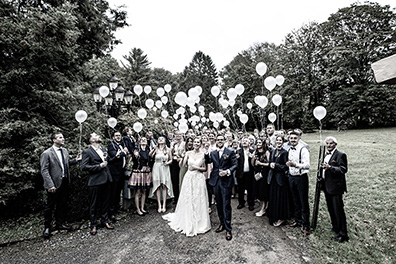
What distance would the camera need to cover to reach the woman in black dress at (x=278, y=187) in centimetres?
430

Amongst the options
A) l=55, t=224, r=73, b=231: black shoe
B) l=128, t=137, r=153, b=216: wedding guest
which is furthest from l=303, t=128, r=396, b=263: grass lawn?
l=55, t=224, r=73, b=231: black shoe

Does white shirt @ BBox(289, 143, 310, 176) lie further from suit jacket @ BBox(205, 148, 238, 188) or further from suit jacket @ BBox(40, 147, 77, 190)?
suit jacket @ BBox(40, 147, 77, 190)

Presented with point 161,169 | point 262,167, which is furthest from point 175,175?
point 262,167

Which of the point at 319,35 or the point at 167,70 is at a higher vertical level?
the point at 167,70

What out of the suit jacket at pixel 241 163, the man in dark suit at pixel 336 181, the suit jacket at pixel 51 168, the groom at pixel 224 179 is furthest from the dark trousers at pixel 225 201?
the suit jacket at pixel 51 168

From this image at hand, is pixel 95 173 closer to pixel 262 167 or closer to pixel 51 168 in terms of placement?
pixel 51 168

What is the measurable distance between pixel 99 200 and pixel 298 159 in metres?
4.38

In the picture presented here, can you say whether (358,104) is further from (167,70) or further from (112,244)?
(167,70)

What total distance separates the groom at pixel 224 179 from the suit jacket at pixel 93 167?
2.38 meters

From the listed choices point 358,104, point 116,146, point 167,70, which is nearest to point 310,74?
point 358,104

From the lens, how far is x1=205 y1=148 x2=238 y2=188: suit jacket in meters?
4.05

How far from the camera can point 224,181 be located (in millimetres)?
4062

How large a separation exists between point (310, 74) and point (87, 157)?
2608cm

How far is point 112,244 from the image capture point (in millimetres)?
3984
